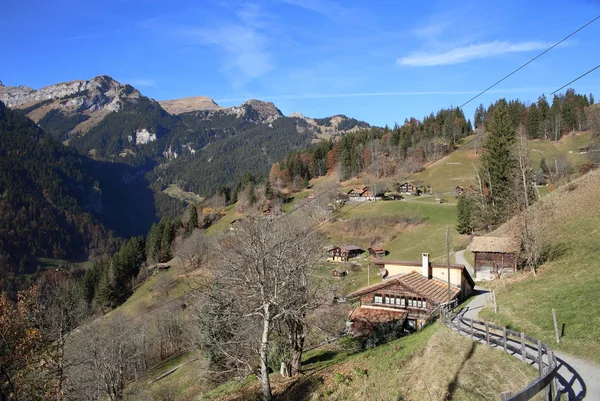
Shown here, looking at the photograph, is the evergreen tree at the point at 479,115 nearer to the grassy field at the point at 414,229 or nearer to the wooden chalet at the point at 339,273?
the grassy field at the point at 414,229

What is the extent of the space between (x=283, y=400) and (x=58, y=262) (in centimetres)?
19888

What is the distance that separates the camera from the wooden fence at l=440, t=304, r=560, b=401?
20.9ft

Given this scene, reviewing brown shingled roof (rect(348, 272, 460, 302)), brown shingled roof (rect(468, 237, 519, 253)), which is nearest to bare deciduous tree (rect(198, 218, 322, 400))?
brown shingled roof (rect(348, 272, 460, 302))

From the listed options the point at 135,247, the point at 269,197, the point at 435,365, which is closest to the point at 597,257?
the point at 435,365

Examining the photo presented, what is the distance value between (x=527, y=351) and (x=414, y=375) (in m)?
4.38

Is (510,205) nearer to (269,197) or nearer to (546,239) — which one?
(546,239)

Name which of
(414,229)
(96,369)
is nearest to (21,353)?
(96,369)

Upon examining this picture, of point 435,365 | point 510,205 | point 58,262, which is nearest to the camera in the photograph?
point 435,365

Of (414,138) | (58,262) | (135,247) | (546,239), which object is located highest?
(414,138)

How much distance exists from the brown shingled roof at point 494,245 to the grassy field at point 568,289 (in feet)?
13.4

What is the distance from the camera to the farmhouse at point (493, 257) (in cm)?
4038

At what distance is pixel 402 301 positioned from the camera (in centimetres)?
3184

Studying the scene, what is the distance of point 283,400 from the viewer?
55.5 ft

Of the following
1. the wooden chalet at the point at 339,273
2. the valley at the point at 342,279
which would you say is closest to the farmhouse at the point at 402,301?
the valley at the point at 342,279
